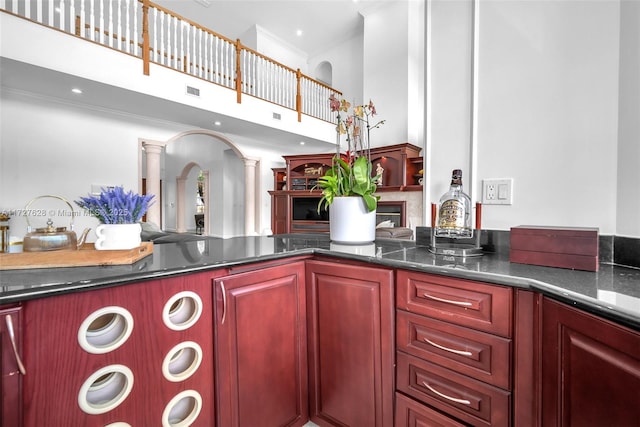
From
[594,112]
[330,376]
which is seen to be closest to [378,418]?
[330,376]

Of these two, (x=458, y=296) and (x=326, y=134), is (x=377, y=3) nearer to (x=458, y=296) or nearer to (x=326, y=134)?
(x=326, y=134)

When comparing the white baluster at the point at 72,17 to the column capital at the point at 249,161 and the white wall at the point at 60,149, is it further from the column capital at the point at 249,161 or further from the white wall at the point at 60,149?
the column capital at the point at 249,161

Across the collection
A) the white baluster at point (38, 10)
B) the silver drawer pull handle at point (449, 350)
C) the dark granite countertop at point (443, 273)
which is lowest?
the silver drawer pull handle at point (449, 350)

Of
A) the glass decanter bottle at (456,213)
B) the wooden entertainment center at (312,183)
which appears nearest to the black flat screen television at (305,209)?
the wooden entertainment center at (312,183)

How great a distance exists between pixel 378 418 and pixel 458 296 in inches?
22.9

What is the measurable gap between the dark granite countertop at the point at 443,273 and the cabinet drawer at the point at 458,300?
31mm

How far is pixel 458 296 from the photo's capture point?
0.89 meters

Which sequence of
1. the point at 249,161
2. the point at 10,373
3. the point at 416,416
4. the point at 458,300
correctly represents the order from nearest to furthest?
1. the point at 10,373
2. the point at 458,300
3. the point at 416,416
4. the point at 249,161

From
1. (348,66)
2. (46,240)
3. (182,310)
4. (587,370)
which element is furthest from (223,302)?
(348,66)

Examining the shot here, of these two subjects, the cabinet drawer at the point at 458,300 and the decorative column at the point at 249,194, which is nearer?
the cabinet drawer at the point at 458,300

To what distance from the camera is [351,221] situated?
149 centimetres

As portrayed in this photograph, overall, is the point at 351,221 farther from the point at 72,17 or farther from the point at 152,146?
the point at 152,146

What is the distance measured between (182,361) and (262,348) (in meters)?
0.29

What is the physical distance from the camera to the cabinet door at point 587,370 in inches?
21.0
